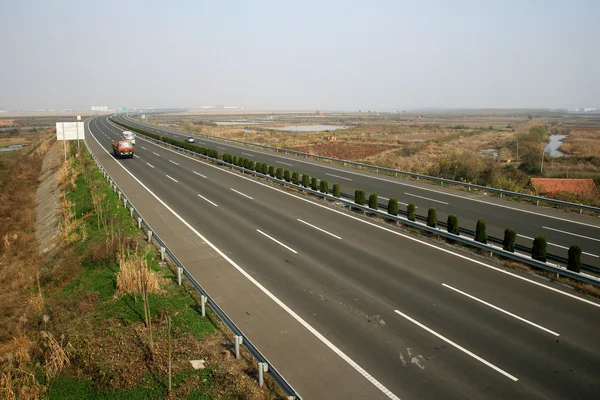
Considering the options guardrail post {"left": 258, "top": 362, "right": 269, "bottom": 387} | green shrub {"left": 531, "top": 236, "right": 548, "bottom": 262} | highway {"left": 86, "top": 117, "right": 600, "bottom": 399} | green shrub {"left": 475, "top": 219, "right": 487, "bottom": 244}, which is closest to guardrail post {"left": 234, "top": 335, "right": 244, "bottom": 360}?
highway {"left": 86, "top": 117, "right": 600, "bottom": 399}

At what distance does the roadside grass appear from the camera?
313 inches

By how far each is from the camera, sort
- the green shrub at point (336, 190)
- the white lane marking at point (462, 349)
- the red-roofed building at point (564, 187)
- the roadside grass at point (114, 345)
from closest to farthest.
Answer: the roadside grass at point (114, 345), the white lane marking at point (462, 349), the green shrub at point (336, 190), the red-roofed building at point (564, 187)

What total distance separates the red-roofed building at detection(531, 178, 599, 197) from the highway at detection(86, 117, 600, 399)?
609 inches

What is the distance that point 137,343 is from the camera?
9539mm

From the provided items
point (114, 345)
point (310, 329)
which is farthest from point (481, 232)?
point (114, 345)

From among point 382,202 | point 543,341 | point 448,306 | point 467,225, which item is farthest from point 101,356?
point 382,202

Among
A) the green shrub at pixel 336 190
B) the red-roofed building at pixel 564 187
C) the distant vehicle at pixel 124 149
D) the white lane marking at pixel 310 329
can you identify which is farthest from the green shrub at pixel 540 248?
the distant vehicle at pixel 124 149

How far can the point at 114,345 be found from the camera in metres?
9.41

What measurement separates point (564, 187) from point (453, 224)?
55.7ft

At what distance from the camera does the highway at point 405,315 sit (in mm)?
8172

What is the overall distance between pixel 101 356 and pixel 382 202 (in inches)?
693

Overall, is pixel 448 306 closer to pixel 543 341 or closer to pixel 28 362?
pixel 543 341

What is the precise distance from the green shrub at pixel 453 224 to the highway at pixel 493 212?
2265mm

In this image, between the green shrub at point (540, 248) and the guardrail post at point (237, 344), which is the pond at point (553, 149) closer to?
the green shrub at point (540, 248)
